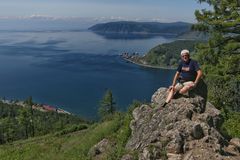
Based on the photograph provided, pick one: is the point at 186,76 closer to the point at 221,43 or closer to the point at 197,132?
the point at 197,132

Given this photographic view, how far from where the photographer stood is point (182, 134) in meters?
10.7

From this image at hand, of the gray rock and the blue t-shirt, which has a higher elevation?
the blue t-shirt

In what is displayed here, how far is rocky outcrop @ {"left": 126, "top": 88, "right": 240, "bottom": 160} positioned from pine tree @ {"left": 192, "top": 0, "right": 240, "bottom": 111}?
7828 mm

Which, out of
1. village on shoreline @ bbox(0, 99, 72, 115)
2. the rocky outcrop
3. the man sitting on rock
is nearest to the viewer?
the rocky outcrop

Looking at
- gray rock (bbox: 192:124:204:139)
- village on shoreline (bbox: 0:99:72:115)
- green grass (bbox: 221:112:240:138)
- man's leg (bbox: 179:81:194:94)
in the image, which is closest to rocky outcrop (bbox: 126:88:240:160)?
gray rock (bbox: 192:124:204:139)

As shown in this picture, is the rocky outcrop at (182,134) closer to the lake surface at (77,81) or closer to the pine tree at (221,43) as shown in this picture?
the pine tree at (221,43)

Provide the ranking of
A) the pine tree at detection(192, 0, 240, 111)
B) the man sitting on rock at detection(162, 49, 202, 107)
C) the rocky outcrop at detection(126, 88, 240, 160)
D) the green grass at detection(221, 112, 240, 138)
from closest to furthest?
the rocky outcrop at detection(126, 88, 240, 160)
the man sitting on rock at detection(162, 49, 202, 107)
the green grass at detection(221, 112, 240, 138)
the pine tree at detection(192, 0, 240, 111)

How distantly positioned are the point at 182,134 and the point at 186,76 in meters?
2.45

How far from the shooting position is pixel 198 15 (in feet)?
71.8

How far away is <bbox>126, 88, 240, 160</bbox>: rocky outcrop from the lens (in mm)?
10305

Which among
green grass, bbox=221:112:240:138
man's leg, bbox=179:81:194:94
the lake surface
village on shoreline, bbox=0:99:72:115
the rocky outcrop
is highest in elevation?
man's leg, bbox=179:81:194:94

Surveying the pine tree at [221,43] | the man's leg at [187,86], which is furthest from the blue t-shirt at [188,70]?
the pine tree at [221,43]

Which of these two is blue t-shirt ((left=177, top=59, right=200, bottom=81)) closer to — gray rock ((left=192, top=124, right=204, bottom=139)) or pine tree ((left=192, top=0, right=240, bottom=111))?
gray rock ((left=192, top=124, right=204, bottom=139))

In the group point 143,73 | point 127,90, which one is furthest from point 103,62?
point 127,90
